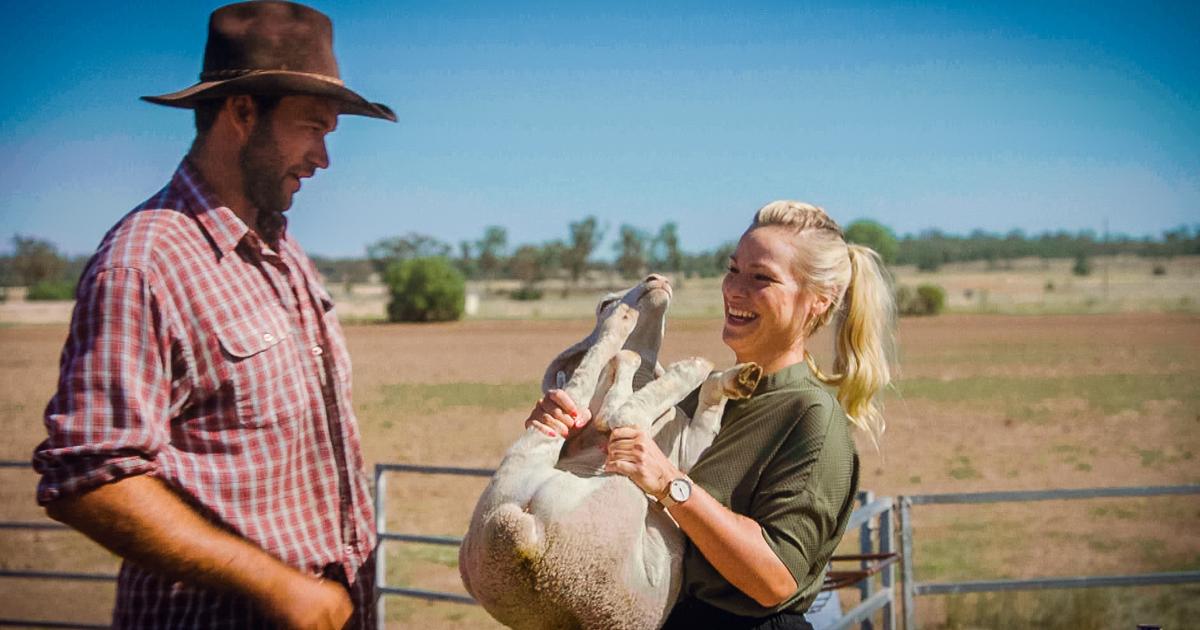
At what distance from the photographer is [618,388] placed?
2141 millimetres

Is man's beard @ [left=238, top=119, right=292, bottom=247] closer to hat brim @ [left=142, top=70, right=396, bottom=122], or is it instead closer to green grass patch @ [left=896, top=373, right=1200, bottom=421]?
hat brim @ [left=142, top=70, right=396, bottom=122]

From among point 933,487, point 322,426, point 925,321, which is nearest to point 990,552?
point 933,487

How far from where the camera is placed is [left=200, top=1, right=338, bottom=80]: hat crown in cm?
208

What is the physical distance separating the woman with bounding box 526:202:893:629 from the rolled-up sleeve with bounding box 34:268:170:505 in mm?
745

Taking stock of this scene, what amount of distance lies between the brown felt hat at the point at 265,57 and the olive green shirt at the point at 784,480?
1.14m

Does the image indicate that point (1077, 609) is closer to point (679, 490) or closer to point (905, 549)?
point (905, 549)

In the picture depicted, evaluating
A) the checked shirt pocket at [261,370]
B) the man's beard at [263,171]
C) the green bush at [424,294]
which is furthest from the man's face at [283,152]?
the green bush at [424,294]

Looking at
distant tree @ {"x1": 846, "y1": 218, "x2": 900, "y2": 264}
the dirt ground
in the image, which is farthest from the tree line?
the dirt ground

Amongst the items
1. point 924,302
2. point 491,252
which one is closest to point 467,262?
point 491,252

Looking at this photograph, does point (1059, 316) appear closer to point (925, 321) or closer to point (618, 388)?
point (925, 321)

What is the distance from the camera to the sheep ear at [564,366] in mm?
2367

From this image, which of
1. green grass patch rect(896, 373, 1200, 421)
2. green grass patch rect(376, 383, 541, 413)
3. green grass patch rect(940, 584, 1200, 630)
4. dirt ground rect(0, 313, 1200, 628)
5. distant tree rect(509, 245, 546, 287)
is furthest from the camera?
distant tree rect(509, 245, 546, 287)

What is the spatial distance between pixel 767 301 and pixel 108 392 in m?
1.39

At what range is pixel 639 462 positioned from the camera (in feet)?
6.45
